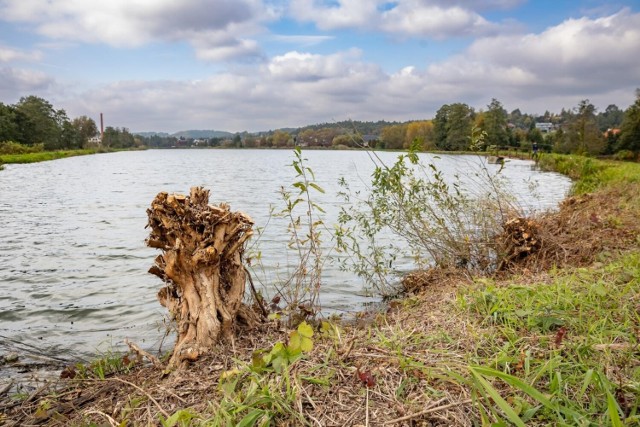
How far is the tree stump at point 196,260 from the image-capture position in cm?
394

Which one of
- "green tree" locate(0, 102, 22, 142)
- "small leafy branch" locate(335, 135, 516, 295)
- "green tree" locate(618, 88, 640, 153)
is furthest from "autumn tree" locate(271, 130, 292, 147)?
"small leafy branch" locate(335, 135, 516, 295)

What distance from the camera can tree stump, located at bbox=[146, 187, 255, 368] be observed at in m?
3.94

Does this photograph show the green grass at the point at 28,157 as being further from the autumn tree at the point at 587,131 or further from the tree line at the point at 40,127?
the autumn tree at the point at 587,131

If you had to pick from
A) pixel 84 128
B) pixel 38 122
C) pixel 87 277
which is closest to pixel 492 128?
pixel 87 277

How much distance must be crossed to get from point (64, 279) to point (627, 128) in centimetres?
4770

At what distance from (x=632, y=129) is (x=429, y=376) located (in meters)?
47.8

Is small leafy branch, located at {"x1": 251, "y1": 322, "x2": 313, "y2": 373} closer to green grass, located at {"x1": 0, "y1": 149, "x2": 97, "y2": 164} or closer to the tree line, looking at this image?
green grass, located at {"x1": 0, "y1": 149, "x2": 97, "y2": 164}

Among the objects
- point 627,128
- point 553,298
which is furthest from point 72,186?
point 627,128

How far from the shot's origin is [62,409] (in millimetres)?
3203

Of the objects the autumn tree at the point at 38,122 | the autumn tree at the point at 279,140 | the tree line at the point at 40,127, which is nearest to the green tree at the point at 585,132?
the tree line at the point at 40,127

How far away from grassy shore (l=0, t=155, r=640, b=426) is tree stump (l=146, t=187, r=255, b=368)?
0.27 metres

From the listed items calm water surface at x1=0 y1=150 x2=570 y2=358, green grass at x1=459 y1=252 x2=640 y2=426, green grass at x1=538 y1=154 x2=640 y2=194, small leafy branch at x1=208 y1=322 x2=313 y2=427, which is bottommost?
calm water surface at x1=0 y1=150 x2=570 y2=358

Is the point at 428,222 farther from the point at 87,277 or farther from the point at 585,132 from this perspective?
the point at 585,132

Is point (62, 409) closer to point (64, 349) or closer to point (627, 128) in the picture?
point (64, 349)
